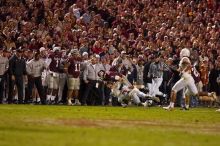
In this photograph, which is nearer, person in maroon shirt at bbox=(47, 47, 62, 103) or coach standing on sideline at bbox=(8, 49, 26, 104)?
coach standing on sideline at bbox=(8, 49, 26, 104)

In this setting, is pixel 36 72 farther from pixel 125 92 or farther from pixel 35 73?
pixel 125 92

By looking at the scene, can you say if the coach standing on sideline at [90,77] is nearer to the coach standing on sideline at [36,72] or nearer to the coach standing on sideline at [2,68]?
the coach standing on sideline at [36,72]

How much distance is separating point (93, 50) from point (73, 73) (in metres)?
2.14

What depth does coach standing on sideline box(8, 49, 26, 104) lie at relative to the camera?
26.7 meters

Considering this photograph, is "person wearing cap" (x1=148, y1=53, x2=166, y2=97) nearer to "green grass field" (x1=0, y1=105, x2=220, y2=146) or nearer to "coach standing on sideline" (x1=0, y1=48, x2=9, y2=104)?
"coach standing on sideline" (x1=0, y1=48, x2=9, y2=104)

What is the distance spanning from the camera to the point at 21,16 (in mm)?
28875

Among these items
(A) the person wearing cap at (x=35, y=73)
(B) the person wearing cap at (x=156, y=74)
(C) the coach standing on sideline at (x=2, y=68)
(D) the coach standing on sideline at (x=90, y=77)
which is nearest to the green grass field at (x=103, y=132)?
(C) the coach standing on sideline at (x=2, y=68)

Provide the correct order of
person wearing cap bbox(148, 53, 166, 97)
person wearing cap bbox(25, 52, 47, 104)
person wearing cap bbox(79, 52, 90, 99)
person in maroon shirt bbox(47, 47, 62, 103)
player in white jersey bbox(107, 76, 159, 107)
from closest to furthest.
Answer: person wearing cap bbox(25, 52, 47, 104)
person in maroon shirt bbox(47, 47, 62, 103)
player in white jersey bbox(107, 76, 159, 107)
person wearing cap bbox(79, 52, 90, 99)
person wearing cap bbox(148, 53, 166, 97)

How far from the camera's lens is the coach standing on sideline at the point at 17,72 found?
26.7 m

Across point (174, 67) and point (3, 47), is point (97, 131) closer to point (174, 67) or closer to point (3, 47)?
point (3, 47)

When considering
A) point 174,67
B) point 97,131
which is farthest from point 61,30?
point 97,131

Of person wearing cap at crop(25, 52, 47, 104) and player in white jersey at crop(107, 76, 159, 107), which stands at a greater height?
person wearing cap at crop(25, 52, 47, 104)

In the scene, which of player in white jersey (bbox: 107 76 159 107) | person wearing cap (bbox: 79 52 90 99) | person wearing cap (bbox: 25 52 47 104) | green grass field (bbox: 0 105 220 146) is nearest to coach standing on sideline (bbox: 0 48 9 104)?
person wearing cap (bbox: 25 52 47 104)

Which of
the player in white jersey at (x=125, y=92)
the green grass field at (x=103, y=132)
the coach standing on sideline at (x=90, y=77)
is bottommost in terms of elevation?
the green grass field at (x=103, y=132)
